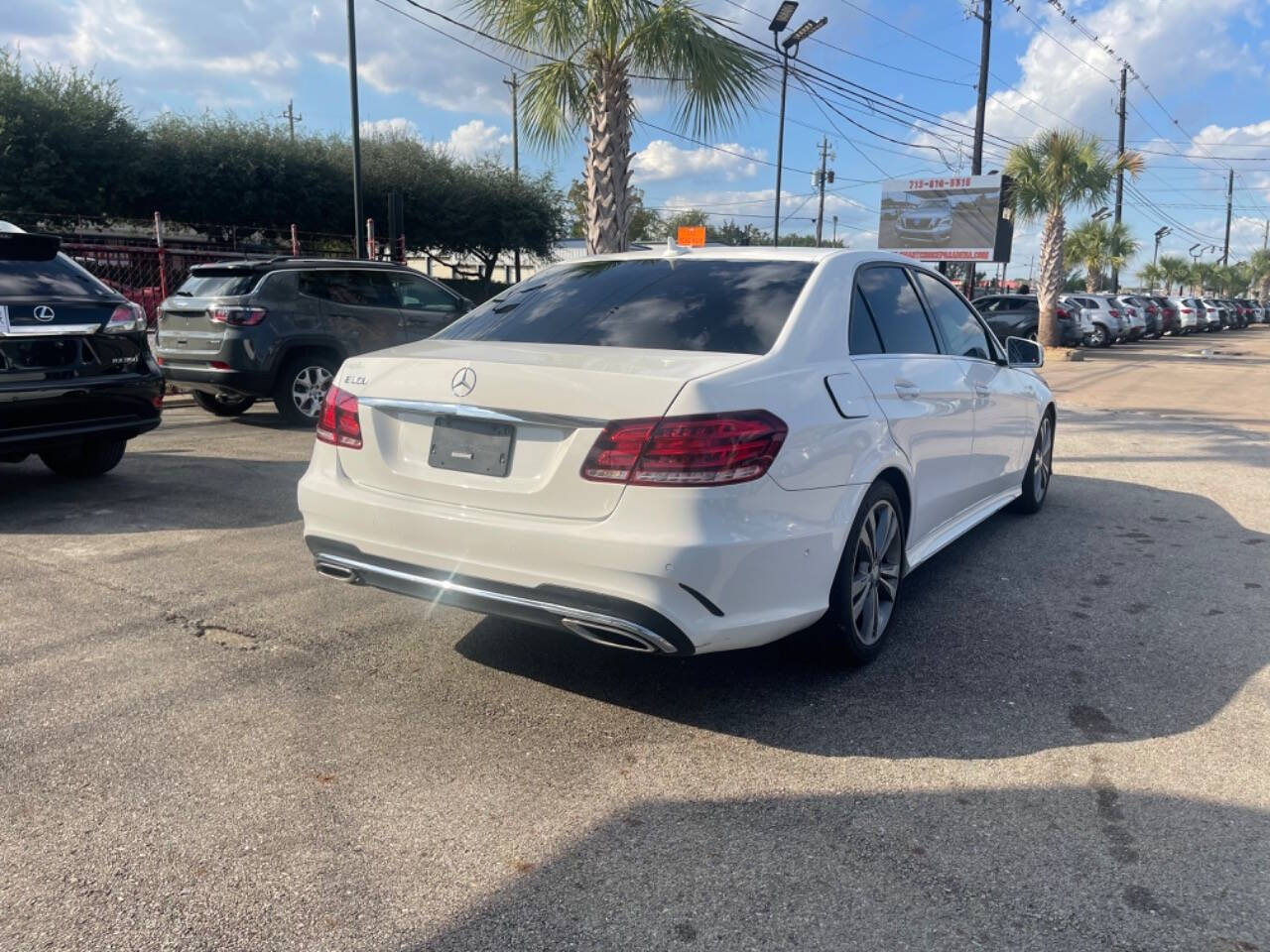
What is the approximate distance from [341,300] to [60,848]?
7.87 meters

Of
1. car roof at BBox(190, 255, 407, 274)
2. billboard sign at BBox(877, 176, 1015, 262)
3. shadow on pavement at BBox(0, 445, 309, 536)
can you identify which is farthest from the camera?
billboard sign at BBox(877, 176, 1015, 262)

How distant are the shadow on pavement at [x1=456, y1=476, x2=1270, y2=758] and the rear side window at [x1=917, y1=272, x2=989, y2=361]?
46.5 inches

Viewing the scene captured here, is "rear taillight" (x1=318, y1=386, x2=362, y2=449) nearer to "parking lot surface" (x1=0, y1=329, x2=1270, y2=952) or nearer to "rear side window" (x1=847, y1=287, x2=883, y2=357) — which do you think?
"parking lot surface" (x1=0, y1=329, x2=1270, y2=952)

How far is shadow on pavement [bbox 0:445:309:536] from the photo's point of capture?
584cm

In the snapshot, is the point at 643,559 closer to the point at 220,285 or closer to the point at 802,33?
the point at 220,285

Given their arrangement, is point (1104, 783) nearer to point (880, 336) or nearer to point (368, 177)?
point (880, 336)

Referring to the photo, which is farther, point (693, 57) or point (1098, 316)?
point (1098, 316)

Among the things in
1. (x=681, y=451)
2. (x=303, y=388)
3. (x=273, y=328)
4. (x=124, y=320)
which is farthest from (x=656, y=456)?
(x=303, y=388)

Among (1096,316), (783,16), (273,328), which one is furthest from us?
(1096,316)

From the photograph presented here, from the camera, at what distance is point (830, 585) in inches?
135

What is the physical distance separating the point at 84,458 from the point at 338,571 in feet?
14.7

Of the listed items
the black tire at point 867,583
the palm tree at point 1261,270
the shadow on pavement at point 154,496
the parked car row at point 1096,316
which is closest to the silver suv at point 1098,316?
the parked car row at point 1096,316

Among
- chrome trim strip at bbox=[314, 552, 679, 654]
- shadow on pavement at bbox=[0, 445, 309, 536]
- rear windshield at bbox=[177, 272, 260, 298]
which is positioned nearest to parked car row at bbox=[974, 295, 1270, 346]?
rear windshield at bbox=[177, 272, 260, 298]

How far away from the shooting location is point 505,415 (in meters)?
3.23
